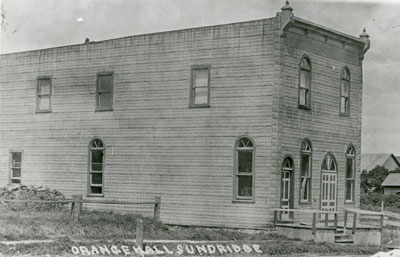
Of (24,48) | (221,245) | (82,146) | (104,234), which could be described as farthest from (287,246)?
(24,48)

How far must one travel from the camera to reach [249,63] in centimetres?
2644

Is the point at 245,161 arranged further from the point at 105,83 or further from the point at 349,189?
the point at 105,83

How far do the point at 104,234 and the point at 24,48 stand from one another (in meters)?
14.5

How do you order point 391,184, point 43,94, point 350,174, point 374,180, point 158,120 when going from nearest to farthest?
point 158,120 → point 350,174 → point 43,94 → point 391,184 → point 374,180

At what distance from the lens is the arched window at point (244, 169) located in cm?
2628

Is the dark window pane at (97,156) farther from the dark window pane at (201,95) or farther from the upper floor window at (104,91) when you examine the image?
the dark window pane at (201,95)

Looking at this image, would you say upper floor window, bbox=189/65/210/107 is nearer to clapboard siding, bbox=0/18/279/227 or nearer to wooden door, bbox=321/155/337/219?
clapboard siding, bbox=0/18/279/227

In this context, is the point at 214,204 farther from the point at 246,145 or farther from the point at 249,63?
the point at 249,63

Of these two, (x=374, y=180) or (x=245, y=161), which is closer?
(x=245, y=161)

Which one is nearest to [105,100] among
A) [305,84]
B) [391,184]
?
[305,84]

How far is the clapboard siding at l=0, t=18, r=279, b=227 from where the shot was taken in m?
26.3

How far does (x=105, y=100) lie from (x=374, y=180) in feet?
191

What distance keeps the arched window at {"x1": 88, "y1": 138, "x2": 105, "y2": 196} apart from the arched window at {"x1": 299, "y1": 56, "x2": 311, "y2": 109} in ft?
28.7

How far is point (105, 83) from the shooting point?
99.9ft
